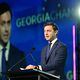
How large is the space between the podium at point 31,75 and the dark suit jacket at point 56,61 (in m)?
0.27

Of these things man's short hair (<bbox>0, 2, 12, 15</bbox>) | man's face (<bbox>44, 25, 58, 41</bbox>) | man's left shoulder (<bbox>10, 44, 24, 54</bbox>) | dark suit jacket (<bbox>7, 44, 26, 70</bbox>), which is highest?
man's short hair (<bbox>0, 2, 12, 15</bbox>)

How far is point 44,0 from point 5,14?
98 cm

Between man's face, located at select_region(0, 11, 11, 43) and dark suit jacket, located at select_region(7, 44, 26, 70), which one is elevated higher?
man's face, located at select_region(0, 11, 11, 43)

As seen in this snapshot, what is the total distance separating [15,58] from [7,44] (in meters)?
0.36

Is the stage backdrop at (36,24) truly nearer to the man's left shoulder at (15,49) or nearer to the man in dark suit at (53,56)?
the man's left shoulder at (15,49)

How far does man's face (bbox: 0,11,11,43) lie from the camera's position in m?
5.68

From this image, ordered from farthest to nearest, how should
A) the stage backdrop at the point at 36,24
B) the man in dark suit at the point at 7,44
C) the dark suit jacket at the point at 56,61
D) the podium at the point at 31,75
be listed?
the man in dark suit at the point at 7,44 < the stage backdrop at the point at 36,24 < the dark suit jacket at the point at 56,61 < the podium at the point at 31,75

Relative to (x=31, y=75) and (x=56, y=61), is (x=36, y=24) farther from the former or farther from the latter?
(x=31, y=75)

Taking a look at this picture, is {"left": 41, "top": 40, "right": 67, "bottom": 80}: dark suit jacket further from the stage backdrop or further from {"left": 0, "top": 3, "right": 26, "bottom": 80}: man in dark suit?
{"left": 0, "top": 3, "right": 26, "bottom": 80}: man in dark suit

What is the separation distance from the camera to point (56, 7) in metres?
5.05

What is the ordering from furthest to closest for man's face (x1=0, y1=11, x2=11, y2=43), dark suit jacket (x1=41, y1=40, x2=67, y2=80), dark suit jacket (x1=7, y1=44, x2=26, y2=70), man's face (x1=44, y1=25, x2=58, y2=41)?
man's face (x1=0, y1=11, x2=11, y2=43)
dark suit jacket (x1=7, y1=44, x2=26, y2=70)
man's face (x1=44, y1=25, x2=58, y2=41)
dark suit jacket (x1=41, y1=40, x2=67, y2=80)

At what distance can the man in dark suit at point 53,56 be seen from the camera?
3146 millimetres

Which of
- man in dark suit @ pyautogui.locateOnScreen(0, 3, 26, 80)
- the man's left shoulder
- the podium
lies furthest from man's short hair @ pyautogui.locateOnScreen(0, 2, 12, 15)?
the podium

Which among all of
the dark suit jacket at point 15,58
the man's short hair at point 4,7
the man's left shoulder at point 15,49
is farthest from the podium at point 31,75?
the man's short hair at point 4,7
